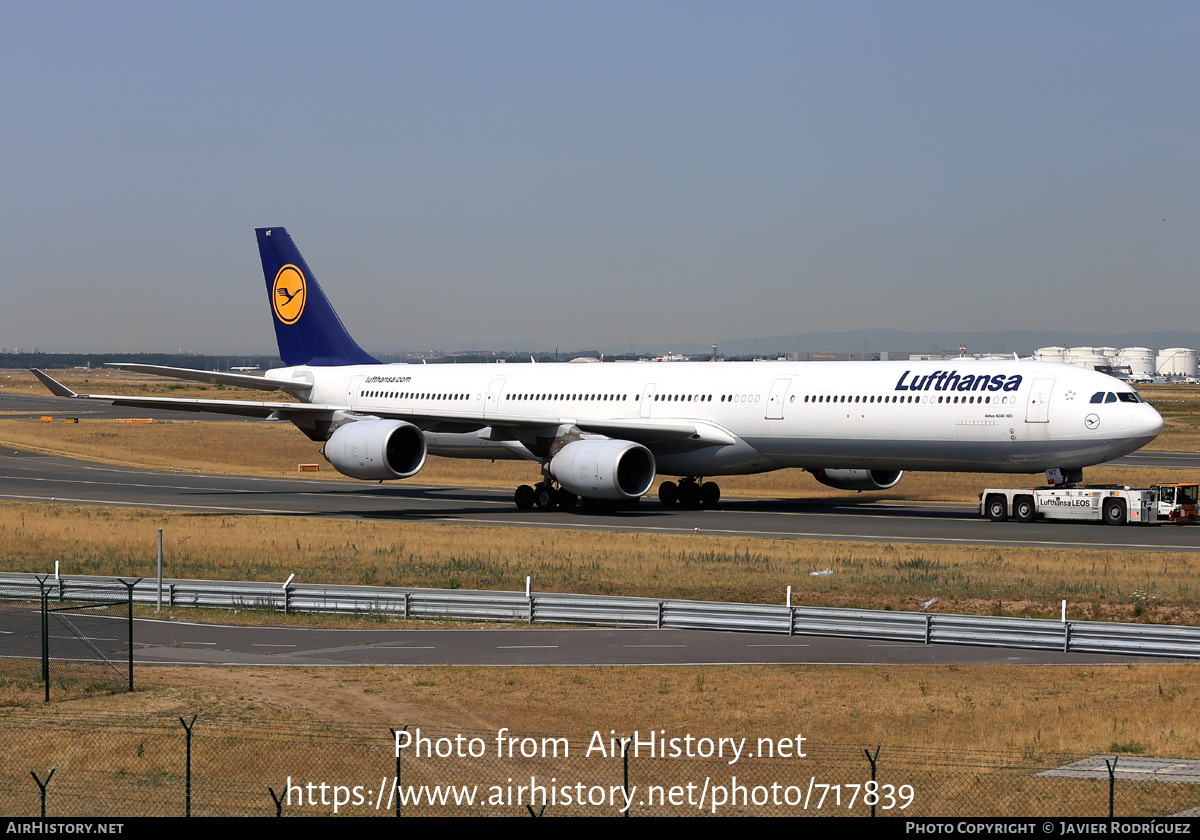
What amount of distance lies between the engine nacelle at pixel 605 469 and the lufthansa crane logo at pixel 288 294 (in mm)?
19908

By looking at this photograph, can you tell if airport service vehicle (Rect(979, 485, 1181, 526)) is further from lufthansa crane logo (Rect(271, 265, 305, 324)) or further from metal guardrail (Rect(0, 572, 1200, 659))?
lufthansa crane logo (Rect(271, 265, 305, 324))

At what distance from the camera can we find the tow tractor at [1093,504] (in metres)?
46.0

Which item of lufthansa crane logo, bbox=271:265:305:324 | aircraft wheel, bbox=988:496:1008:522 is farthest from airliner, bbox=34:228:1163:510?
aircraft wheel, bbox=988:496:1008:522

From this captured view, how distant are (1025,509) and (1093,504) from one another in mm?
2289

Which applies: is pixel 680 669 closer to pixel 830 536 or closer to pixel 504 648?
pixel 504 648

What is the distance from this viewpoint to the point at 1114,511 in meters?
46.1

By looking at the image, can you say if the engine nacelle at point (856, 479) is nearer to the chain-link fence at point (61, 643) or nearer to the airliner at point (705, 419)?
the airliner at point (705, 419)

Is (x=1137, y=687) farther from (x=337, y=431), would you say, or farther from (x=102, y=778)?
(x=337, y=431)

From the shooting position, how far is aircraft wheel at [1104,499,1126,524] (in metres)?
46.0

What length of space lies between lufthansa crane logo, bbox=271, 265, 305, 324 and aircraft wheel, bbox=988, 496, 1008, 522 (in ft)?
111

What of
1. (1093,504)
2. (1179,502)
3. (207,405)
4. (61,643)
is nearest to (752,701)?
(61,643)

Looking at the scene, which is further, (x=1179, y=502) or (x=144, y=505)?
(x=144, y=505)

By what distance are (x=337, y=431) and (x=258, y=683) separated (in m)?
29.0

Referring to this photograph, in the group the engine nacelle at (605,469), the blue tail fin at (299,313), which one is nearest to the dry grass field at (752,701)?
the engine nacelle at (605,469)
